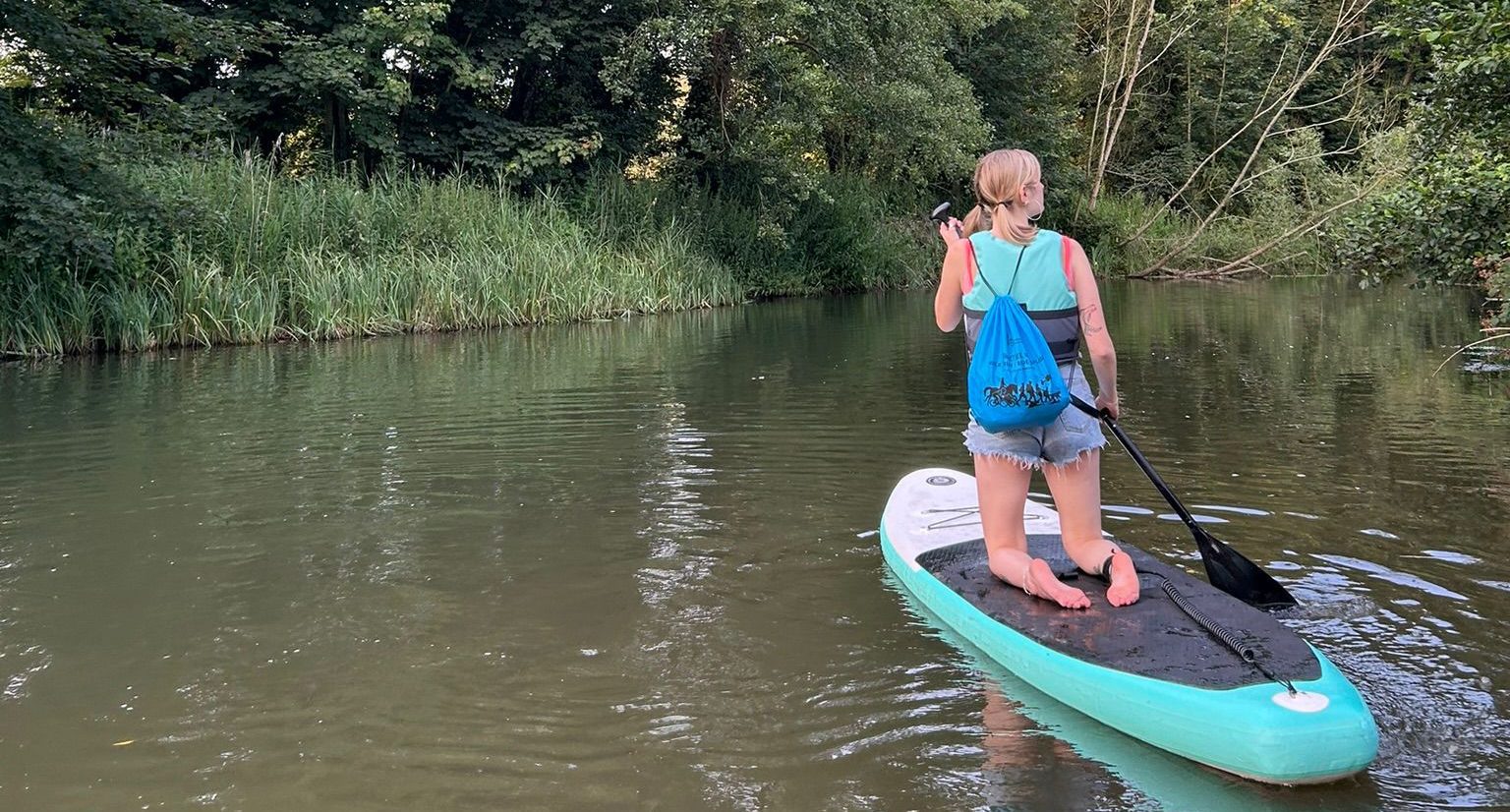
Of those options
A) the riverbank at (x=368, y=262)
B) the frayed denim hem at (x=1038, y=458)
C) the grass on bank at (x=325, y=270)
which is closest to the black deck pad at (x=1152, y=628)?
the frayed denim hem at (x=1038, y=458)

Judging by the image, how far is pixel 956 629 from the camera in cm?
412

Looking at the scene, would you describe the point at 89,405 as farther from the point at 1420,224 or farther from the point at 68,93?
the point at 1420,224

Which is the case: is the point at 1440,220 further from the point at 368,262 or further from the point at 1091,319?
the point at 368,262

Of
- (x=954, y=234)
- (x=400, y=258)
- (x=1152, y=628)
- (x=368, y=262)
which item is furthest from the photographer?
(x=400, y=258)

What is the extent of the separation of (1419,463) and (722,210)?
1679 centimetres

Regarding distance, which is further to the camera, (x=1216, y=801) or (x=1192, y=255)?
(x=1192, y=255)

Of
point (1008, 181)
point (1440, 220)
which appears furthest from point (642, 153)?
point (1008, 181)

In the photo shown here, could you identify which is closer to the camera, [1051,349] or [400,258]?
[1051,349]

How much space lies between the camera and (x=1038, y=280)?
3998 mm

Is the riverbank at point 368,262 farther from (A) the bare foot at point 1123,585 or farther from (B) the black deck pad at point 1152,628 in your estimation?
(A) the bare foot at point 1123,585

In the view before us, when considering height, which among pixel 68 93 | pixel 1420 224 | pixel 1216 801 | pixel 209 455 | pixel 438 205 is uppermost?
pixel 68 93

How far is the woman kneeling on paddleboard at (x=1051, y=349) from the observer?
12.9 feet

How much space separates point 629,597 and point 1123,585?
5.90 feet

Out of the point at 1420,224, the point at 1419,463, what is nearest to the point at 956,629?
the point at 1419,463
